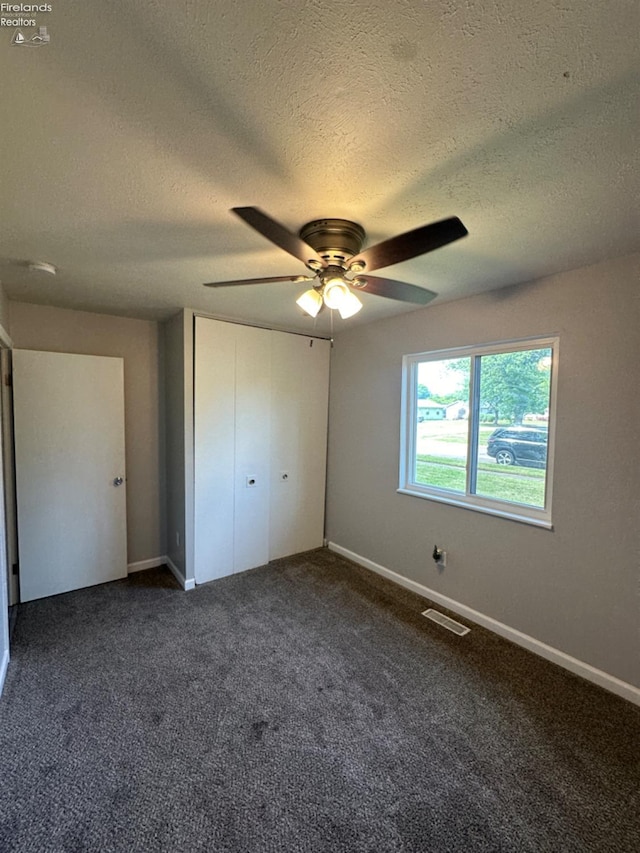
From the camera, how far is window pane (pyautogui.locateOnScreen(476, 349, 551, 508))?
245cm

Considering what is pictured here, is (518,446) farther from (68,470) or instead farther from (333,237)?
(68,470)

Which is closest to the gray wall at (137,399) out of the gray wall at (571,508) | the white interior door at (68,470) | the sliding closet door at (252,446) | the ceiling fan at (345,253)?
the white interior door at (68,470)

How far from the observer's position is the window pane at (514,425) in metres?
2.45

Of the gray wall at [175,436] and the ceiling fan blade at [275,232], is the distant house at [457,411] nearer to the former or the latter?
the ceiling fan blade at [275,232]

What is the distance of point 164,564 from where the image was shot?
371cm

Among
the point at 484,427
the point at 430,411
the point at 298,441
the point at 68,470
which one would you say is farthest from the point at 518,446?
the point at 68,470

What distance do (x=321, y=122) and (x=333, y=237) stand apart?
0.55 metres

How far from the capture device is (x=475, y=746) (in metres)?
1.73

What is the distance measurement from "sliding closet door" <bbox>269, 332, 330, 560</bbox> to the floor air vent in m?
1.56

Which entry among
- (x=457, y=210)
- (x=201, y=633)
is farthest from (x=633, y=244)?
(x=201, y=633)

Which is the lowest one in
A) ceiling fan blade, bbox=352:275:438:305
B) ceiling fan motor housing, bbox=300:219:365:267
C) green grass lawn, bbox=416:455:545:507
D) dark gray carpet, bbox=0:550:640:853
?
dark gray carpet, bbox=0:550:640:853

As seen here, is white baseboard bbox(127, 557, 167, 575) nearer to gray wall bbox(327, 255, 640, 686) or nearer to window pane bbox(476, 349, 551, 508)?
gray wall bbox(327, 255, 640, 686)

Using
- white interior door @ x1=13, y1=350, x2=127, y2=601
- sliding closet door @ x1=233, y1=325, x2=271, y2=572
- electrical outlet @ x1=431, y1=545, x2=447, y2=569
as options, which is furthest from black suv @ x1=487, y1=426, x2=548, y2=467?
white interior door @ x1=13, y1=350, x2=127, y2=601

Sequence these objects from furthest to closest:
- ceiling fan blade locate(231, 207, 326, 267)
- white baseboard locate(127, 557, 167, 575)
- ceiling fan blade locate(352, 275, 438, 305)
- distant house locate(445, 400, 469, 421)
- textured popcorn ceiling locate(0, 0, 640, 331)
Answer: white baseboard locate(127, 557, 167, 575), distant house locate(445, 400, 469, 421), ceiling fan blade locate(352, 275, 438, 305), ceiling fan blade locate(231, 207, 326, 267), textured popcorn ceiling locate(0, 0, 640, 331)
